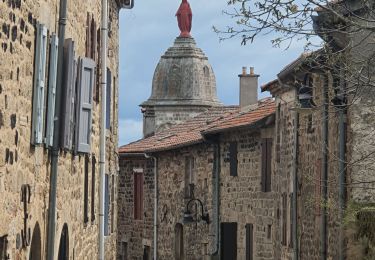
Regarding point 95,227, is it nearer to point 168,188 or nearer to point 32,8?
point 32,8

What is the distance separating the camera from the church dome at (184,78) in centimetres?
4984

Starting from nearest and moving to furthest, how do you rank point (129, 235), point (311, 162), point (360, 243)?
point (360, 243) → point (311, 162) → point (129, 235)

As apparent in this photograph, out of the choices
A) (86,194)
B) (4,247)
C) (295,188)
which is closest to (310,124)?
(295,188)

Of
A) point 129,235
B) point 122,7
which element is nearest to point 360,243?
point 122,7

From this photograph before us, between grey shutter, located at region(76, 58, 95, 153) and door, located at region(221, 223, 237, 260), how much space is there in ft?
41.5

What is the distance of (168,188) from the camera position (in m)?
34.8

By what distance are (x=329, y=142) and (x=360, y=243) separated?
2.31m

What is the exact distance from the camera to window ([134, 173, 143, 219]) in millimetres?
37781

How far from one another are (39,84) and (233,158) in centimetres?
1667

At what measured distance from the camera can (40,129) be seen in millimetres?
11953

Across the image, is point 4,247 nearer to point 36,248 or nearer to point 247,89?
point 36,248

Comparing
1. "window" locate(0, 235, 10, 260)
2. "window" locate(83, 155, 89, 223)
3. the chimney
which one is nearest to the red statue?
the chimney

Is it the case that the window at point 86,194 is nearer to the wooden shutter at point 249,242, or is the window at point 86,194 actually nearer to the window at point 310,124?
the window at point 310,124

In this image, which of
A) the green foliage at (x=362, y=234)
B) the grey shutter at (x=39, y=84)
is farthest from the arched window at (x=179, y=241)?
the grey shutter at (x=39, y=84)
